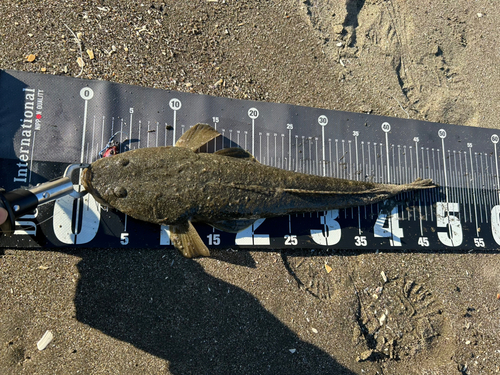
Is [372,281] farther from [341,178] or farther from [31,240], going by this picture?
[31,240]

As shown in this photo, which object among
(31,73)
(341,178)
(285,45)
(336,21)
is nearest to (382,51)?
(336,21)

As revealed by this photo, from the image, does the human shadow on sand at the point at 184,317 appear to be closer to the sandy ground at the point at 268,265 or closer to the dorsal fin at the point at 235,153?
the sandy ground at the point at 268,265

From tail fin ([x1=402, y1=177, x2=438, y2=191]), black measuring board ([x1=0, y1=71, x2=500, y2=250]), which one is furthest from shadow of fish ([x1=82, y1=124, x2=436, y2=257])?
tail fin ([x1=402, y1=177, x2=438, y2=191])

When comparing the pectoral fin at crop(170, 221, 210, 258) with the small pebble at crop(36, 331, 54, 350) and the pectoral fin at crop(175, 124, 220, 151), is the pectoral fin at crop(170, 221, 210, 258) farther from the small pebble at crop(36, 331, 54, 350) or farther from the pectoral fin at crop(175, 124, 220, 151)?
the small pebble at crop(36, 331, 54, 350)

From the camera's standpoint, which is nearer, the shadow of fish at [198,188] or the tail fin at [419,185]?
the shadow of fish at [198,188]

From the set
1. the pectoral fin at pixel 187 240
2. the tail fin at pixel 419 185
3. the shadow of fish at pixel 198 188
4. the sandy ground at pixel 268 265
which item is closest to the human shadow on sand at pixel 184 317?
the sandy ground at pixel 268 265

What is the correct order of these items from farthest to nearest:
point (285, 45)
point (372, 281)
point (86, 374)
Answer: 1. point (285, 45)
2. point (372, 281)
3. point (86, 374)

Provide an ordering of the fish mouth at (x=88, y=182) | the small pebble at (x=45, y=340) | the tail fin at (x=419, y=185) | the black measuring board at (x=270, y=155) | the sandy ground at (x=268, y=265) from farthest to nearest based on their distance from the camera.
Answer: the tail fin at (x=419, y=185), the black measuring board at (x=270, y=155), the sandy ground at (x=268, y=265), the small pebble at (x=45, y=340), the fish mouth at (x=88, y=182)
